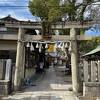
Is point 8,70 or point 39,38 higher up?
point 39,38

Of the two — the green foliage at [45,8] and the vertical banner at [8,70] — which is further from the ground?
the green foliage at [45,8]

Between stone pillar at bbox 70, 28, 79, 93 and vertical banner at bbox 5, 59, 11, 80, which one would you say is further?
stone pillar at bbox 70, 28, 79, 93

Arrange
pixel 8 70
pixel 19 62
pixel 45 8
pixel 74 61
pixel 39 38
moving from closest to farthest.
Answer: pixel 8 70 < pixel 74 61 < pixel 19 62 < pixel 39 38 < pixel 45 8

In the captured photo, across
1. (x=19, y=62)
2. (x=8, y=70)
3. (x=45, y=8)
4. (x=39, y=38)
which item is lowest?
(x=8, y=70)

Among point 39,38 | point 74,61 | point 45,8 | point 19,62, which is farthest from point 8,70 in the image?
point 45,8

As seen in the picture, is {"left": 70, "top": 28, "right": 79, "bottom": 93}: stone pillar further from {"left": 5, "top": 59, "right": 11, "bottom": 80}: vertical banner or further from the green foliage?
{"left": 5, "top": 59, "right": 11, "bottom": 80}: vertical banner

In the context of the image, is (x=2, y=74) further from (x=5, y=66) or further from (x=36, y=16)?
(x=36, y=16)

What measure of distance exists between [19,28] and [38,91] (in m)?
4.35

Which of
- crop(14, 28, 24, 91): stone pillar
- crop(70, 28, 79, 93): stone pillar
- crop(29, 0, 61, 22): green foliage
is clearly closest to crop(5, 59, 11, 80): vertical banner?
crop(14, 28, 24, 91): stone pillar

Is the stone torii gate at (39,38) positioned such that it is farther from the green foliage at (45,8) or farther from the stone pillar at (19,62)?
the green foliage at (45,8)

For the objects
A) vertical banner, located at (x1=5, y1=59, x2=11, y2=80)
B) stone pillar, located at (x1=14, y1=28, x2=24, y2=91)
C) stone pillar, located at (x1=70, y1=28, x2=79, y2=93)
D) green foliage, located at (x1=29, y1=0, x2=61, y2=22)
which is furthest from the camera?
green foliage, located at (x1=29, y1=0, x2=61, y2=22)

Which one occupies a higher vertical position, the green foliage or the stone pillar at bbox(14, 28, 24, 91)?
the green foliage

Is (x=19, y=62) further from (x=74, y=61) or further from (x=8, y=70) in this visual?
(x=74, y=61)

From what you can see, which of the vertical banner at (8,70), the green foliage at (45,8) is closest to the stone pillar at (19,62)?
the vertical banner at (8,70)
